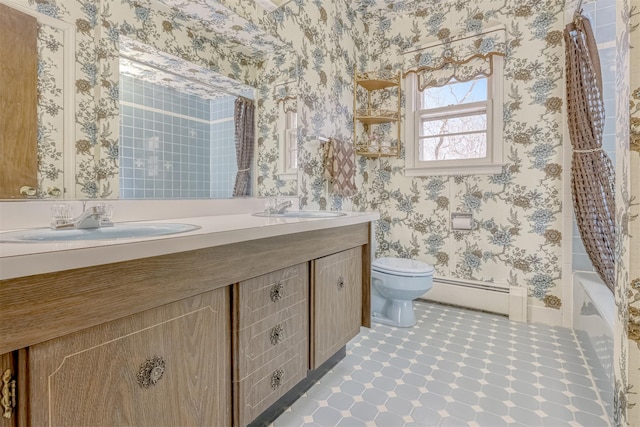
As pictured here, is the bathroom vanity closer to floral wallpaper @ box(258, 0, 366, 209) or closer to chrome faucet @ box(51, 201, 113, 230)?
chrome faucet @ box(51, 201, 113, 230)

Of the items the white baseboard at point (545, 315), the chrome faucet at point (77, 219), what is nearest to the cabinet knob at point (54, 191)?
the chrome faucet at point (77, 219)

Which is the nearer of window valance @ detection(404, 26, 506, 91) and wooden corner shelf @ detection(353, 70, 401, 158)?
window valance @ detection(404, 26, 506, 91)

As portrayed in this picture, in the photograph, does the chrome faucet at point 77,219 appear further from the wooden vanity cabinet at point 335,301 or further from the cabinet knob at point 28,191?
the wooden vanity cabinet at point 335,301

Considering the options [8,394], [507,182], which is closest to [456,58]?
[507,182]

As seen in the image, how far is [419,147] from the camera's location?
283cm

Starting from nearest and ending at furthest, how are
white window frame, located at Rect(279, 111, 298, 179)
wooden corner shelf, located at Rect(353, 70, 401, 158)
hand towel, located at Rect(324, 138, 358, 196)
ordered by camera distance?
white window frame, located at Rect(279, 111, 298, 179) → hand towel, located at Rect(324, 138, 358, 196) → wooden corner shelf, located at Rect(353, 70, 401, 158)

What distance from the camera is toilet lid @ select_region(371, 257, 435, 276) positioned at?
7.22 ft

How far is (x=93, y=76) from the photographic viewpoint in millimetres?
1190

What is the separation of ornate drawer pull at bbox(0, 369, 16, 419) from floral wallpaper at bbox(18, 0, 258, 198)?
721 millimetres

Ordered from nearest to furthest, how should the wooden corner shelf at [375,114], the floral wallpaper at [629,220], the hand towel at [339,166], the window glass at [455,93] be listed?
the floral wallpaper at [629,220] < the hand towel at [339,166] < the window glass at [455,93] < the wooden corner shelf at [375,114]

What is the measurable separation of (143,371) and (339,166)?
1914 mm

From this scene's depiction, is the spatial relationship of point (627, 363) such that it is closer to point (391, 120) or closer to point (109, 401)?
point (109, 401)

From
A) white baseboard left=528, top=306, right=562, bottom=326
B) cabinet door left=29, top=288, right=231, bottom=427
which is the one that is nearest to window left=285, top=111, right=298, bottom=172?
cabinet door left=29, top=288, right=231, bottom=427

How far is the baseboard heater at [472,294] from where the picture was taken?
248 cm
